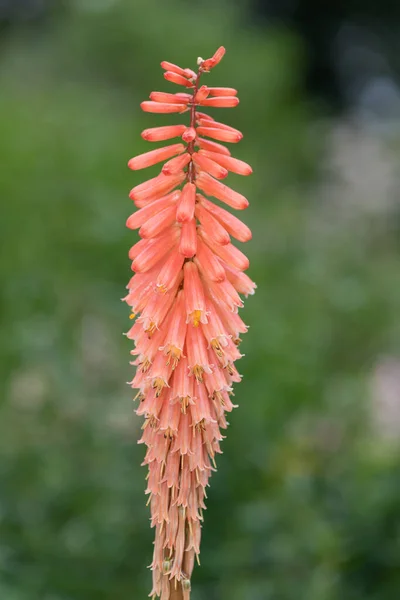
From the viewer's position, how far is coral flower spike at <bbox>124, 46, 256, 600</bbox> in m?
2.59

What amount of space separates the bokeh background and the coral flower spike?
1.94 metres

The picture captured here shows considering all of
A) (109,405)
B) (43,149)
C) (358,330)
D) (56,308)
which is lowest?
(109,405)

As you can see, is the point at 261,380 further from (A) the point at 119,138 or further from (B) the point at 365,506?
(A) the point at 119,138

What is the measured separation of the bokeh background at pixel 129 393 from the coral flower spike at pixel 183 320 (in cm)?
194

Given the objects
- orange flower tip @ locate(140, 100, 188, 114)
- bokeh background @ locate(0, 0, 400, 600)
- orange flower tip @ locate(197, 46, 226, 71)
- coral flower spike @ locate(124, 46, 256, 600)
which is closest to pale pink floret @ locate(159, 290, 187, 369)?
coral flower spike @ locate(124, 46, 256, 600)

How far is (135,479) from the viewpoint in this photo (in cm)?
525

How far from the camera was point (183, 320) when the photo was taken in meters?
2.67

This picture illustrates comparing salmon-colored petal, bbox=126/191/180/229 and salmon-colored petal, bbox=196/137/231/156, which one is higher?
salmon-colored petal, bbox=196/137/231/156

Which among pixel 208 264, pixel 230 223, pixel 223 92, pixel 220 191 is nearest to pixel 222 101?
pixel 223 92

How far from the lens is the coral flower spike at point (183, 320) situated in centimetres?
259

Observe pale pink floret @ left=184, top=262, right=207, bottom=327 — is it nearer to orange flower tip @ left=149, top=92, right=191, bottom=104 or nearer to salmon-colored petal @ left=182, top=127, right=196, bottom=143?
salmon-colored petal @ left=182, top=127, right=196, bottom=143

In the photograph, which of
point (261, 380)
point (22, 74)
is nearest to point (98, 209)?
point (261, 380)

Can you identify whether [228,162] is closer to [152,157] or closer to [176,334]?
[152,157]

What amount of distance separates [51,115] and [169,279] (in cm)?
923
